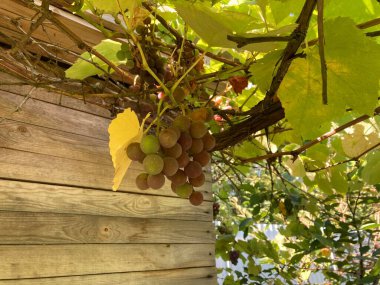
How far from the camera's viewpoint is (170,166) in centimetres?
60

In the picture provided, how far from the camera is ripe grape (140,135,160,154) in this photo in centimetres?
60

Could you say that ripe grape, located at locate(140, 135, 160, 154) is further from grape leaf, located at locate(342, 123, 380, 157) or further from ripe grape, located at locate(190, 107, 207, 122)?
grape leaf, located at locate(342, 123, 380, 157)

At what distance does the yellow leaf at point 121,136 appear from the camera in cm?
58

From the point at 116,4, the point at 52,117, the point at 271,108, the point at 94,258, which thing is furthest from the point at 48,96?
the point at 271,108

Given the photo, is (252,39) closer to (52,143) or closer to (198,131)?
(198,131)

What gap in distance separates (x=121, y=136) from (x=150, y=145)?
5cm

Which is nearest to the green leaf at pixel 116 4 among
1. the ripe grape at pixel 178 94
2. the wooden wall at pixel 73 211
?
the ripe grape at pixel 178 94

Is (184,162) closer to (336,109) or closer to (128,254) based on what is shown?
(336,109)

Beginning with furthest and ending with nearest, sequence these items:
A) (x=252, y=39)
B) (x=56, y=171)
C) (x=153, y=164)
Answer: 1. (x=56, y=171)
2. (x=153, y=164)
3. (x=252, y=39)

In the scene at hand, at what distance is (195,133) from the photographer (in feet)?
2.10

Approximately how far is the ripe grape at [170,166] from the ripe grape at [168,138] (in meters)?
0.02

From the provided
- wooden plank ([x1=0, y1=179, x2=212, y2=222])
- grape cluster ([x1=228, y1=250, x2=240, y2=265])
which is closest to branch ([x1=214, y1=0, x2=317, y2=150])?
wooden plank ([x1=0, y1=179, x2=212, y2=222])

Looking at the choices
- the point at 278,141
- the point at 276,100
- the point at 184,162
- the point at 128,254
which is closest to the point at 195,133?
the point at 184,162

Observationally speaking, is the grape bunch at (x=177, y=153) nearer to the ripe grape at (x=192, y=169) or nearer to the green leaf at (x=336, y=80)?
the ripe grape at (x=192, y=169)
